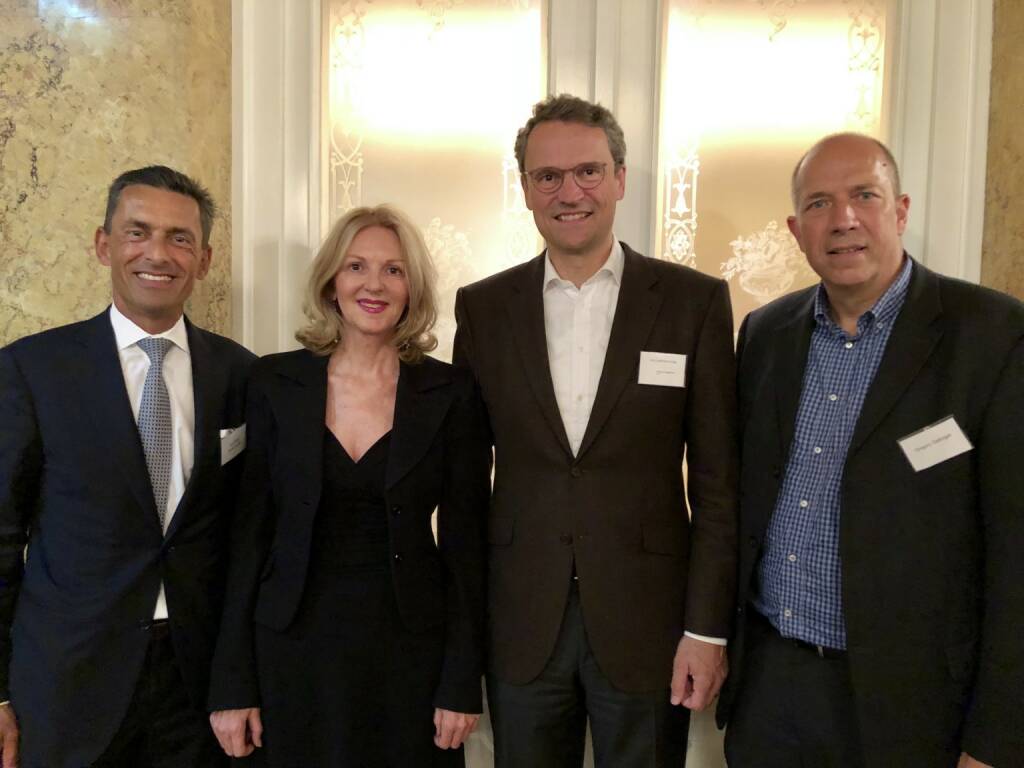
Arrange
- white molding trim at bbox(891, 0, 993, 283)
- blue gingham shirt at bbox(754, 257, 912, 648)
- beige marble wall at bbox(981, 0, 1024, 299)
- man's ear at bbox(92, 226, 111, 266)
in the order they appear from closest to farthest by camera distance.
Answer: blue gingham shirt at bbox(754, 257, 912, 648)
man's ear at bbox(92, 226, 111, 266)
beige marble wall at bbox(981, 0, 1024, 299)
white molding trim at bbox(891, 0, 993, 283)

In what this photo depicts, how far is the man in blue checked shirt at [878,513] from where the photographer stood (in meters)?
1.47

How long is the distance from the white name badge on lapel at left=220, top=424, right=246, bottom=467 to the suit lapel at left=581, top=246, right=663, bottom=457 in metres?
0.86

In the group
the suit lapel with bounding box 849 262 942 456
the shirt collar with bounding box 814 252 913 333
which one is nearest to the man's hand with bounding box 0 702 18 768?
the suit lapel with bounding box 849 262 942 456

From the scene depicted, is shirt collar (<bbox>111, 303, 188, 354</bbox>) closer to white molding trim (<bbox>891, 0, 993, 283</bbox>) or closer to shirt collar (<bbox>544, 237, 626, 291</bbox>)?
shirt collar (<bbox>544, 237, 626, 291</bbox>)

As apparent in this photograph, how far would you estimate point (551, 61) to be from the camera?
2516mm

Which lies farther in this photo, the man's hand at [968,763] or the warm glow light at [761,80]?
the warm glow light at [761,80]

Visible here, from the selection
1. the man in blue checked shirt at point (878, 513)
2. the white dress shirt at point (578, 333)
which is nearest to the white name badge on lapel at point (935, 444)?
the man in blue checked shirt at point (878, 513)

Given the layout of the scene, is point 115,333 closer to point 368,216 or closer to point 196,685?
point 368,216

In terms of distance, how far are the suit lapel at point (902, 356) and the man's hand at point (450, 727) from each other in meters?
1.06

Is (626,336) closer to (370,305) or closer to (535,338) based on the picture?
(535,338)

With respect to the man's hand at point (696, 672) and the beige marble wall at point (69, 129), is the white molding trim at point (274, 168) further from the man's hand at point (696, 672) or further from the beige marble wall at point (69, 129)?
the man's hand at point (696, 672)

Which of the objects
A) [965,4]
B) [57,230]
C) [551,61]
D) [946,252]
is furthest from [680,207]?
[57,230]

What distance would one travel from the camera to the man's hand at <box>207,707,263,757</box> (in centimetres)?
170

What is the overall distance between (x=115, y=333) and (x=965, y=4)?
276 centimetres
